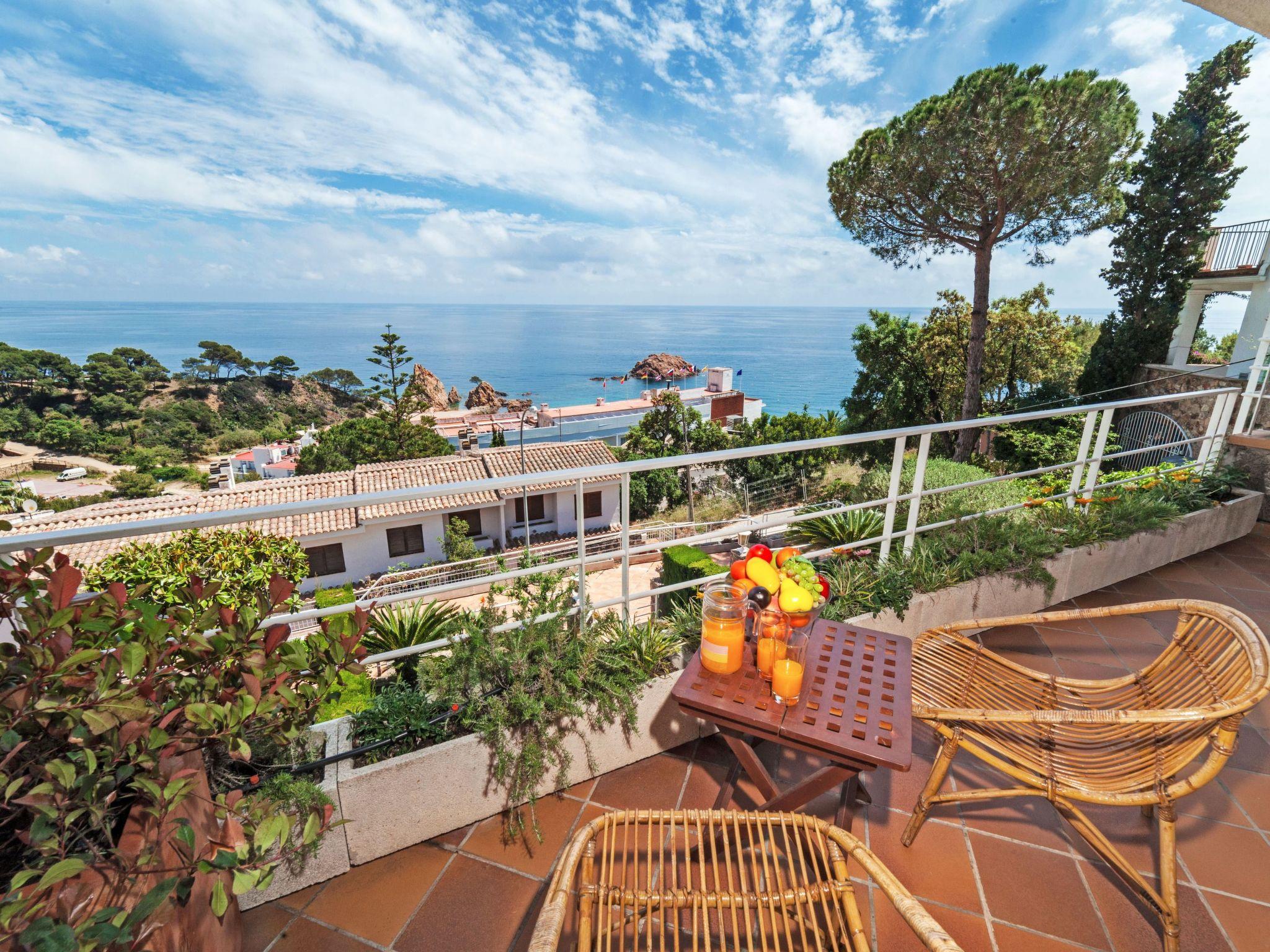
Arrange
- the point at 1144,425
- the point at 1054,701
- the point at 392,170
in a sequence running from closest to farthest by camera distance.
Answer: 1. the point at 1054,701
2. the point at 1144,425
3. the point at 392,170

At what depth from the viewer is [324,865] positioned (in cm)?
158

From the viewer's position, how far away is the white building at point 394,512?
18766mm

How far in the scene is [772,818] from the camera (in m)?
1.28

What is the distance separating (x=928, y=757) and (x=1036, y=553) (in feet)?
4.85

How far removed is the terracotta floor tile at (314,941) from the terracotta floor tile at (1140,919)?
1909 millimetres

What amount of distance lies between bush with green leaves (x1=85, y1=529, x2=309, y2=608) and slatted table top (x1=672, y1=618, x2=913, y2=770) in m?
6.07

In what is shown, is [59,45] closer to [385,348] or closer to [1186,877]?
[385,348]

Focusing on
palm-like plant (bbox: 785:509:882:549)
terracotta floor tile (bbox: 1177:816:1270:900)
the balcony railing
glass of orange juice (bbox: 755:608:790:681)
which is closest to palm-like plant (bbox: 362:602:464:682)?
glass of orange juice (bbox: 755:608:790:681)

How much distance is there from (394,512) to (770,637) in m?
20.7

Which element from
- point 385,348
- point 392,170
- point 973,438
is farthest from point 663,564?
point 392,170

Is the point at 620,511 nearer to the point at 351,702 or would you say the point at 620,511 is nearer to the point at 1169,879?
the point at 351,702

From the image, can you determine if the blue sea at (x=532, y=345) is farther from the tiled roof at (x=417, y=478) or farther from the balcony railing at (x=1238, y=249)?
the balcony railing at (x=1238, y=249)

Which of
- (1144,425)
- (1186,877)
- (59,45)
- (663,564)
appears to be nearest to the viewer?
(1186,877)

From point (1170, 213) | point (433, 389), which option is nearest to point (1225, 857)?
point (1170, 213)
